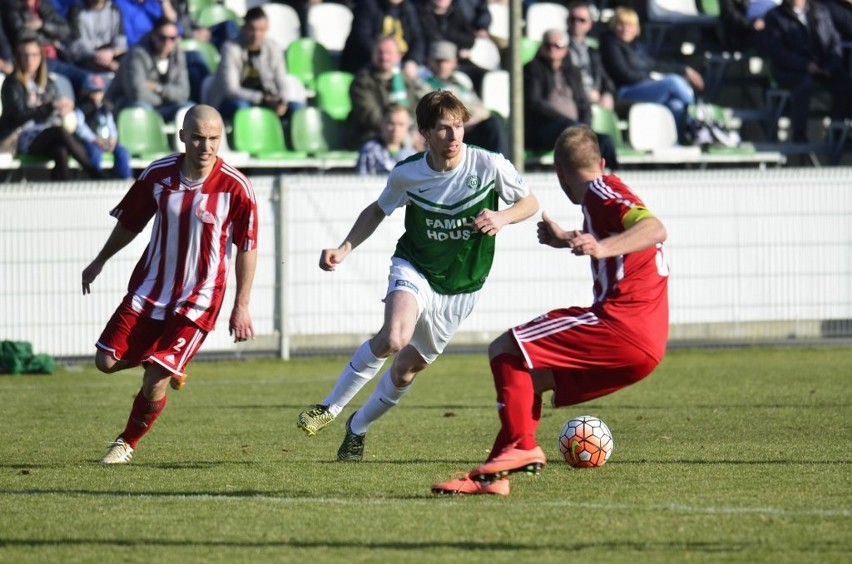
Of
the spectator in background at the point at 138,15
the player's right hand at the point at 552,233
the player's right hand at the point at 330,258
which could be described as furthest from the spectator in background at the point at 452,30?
the player's right hand at the point at 552,233

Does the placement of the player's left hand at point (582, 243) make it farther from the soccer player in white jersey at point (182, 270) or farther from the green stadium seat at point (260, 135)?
the green stadium seat at point (260, 135)

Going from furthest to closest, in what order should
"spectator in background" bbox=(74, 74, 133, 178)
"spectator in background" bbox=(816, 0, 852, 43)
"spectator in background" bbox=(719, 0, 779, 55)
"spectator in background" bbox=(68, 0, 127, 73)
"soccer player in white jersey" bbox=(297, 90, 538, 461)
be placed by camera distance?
"spectator in background" bbox=(816, 0, 852, 43) < "spectator in background" bbox=(719, 0, 779, 55) < "spectator in background" bbox=(68, 0, 127, 73) < "spectator in background" bbox=(74, 74, 133, 178) < "soccer player in white jersey" bbox=(297, 90, 538, 461)

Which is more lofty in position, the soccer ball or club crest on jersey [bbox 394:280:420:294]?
club crest on jersey [bbox 394:280:420:294]

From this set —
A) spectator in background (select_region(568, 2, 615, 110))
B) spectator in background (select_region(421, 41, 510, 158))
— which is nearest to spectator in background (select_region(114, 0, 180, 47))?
spectator in background (select_region(421, 41, 510, 158))

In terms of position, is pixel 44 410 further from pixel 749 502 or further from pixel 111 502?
pixel 749 502

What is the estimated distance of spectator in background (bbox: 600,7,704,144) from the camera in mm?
20672

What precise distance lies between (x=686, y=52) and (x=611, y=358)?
17.6 meters

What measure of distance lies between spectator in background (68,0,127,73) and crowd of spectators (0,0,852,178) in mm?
18

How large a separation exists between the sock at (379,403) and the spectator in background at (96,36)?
37.8 feet

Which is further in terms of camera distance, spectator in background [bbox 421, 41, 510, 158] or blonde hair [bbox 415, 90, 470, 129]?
spectator in background [bbox 421, 41, 510, 158]

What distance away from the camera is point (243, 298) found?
8.18m

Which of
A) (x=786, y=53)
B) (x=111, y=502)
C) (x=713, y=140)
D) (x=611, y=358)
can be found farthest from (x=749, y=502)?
(x=786, y=53)

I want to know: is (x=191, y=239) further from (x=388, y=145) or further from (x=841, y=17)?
(x=841, y=17)

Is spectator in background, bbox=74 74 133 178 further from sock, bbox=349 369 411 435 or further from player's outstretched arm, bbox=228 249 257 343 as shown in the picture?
sock, bbox=349 369 411 435
